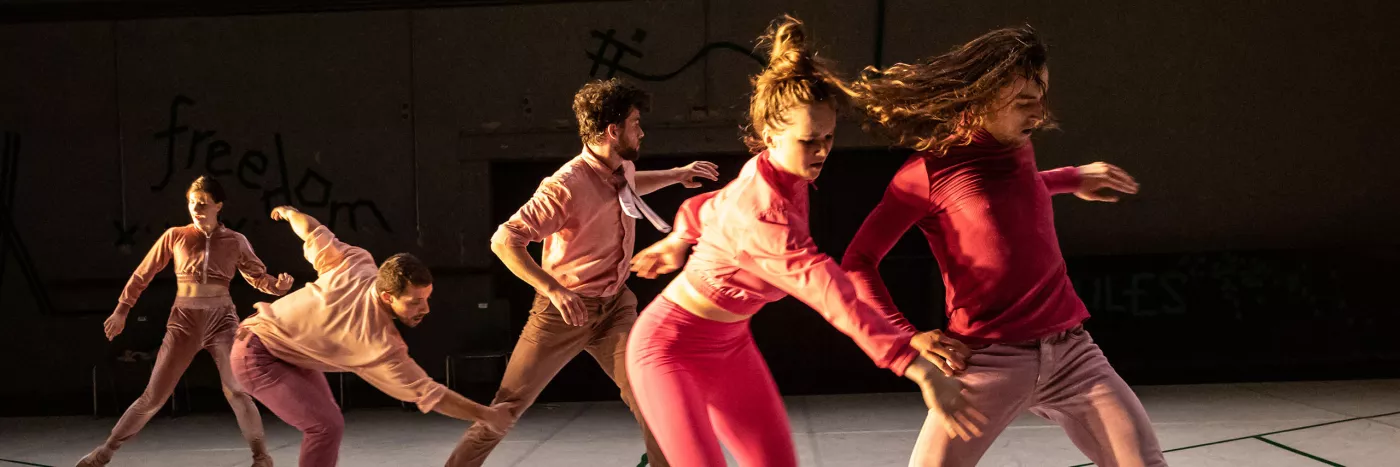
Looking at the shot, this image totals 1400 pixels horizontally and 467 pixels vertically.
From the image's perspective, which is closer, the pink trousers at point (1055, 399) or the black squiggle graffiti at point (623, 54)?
the pink trousers at point (1055, 399)

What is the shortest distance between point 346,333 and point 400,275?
0.86 feet

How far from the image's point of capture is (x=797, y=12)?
745 centimetres

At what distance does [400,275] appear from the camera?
131 inches

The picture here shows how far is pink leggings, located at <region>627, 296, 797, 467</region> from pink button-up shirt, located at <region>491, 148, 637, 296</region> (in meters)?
1.09

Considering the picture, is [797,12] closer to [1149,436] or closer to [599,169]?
[599,169]

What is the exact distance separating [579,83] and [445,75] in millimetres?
936

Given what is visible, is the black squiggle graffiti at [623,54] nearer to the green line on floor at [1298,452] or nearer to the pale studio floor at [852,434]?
the pale studio floor at [852,434]

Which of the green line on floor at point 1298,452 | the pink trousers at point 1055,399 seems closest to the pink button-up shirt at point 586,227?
the pink trousers at point 1055,399

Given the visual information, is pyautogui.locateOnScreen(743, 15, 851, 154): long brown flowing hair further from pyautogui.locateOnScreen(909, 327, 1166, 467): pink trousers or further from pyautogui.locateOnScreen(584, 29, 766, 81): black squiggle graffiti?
pyautogui.locateOnScreen(584, 29, 766, 81): black squiggle graffiti

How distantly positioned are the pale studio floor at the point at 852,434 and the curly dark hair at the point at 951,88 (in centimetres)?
283

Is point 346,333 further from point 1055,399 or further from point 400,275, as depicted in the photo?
point 1055,399

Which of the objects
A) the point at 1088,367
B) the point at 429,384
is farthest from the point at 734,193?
the point at 429,384

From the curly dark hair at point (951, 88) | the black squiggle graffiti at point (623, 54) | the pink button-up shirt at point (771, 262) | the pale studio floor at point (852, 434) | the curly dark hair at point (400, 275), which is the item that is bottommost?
the pale studio floor at point (852, 434)

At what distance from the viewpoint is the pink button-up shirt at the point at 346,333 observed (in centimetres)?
330
